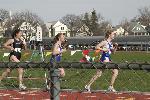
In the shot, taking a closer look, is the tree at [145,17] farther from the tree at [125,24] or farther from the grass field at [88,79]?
the grass field at [88,79]

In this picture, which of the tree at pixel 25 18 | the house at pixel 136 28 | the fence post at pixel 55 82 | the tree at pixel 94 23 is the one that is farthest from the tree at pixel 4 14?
the fence post at pixel 55 82

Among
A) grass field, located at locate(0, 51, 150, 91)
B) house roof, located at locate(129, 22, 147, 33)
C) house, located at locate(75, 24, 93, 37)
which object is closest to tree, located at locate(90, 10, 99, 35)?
house, located at locate(75, 24, 93, 37)

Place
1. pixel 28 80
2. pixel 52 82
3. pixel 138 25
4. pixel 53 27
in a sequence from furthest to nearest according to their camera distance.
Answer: pixel 53 27
pixel 138 25
pixel 28 80
pixel 52 82

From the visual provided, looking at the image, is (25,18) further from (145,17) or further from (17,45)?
(17,45)

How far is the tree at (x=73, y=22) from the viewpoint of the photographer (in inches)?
5163

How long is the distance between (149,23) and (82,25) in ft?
61.7

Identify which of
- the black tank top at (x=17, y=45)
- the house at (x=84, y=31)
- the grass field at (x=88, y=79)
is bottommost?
the house at (x=84, y=31)

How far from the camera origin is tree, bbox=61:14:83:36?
430ft

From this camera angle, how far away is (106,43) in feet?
42.6

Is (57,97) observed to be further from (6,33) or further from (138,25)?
(138,25)

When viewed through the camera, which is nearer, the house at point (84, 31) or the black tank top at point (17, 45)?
the black tank top at point (17, 45)

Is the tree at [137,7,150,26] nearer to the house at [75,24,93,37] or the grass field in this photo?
the house at [75,24,93,37]

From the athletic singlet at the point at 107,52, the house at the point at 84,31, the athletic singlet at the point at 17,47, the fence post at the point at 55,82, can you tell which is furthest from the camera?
the house at the point at 84,31

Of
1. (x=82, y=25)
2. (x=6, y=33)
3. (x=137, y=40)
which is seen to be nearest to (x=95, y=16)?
(x=82, y=25)
